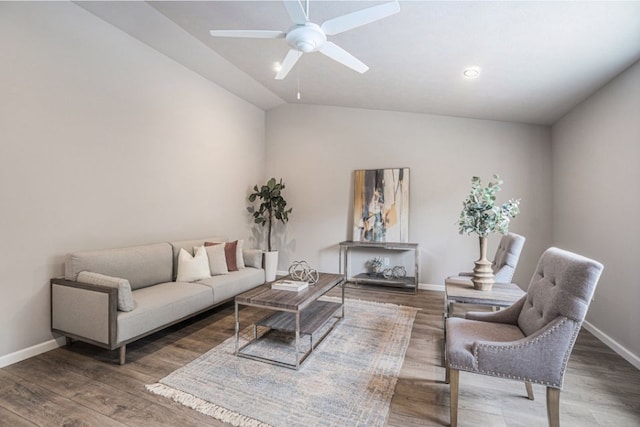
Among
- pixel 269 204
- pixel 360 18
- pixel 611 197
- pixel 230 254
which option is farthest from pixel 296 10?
pixel 269 204

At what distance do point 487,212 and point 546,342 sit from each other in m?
1.10

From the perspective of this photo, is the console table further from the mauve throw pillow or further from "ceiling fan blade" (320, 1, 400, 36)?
"ceiling fan blade" (320, 1, 400, 36)

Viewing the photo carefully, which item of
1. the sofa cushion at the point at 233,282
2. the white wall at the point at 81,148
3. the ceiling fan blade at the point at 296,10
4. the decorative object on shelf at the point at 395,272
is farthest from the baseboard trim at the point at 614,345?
the white wall at the point at 81,148

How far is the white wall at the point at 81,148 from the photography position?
8.13 feet

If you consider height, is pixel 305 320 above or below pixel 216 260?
below

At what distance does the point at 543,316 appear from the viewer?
5.61 ft

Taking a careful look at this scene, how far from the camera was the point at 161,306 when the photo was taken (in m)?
2.71

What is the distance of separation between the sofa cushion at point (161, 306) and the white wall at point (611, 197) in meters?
3.91

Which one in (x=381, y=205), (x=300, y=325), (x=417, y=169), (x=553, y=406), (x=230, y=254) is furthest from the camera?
(x=381, y=205)

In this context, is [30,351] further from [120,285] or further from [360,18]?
[360,18]

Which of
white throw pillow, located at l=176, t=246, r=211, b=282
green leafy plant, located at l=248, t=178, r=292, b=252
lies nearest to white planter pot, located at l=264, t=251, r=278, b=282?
green leafy plant, located at l=248, t=178, r=292, b=252

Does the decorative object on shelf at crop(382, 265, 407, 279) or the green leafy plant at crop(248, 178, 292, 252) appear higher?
the green leafy plant at crop(248, 178, 292, 252)

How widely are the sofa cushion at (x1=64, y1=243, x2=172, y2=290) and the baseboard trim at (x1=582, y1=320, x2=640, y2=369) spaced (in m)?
4.45

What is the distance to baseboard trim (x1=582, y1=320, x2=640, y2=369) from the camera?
96.3 inches
